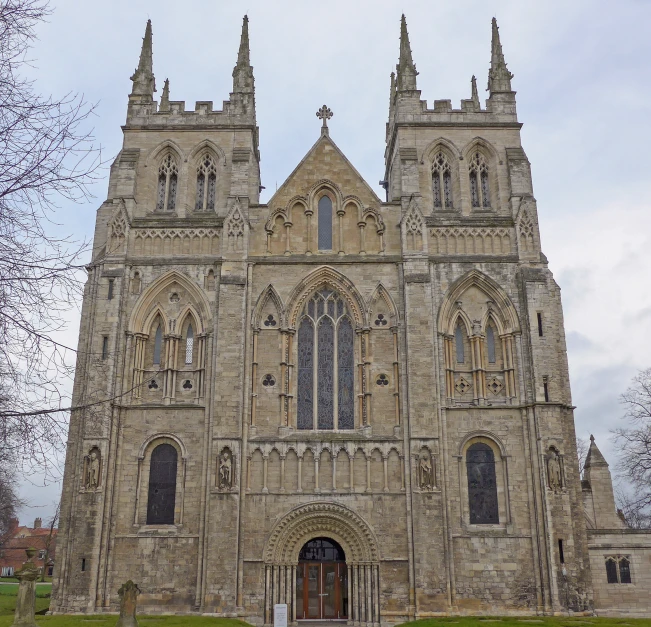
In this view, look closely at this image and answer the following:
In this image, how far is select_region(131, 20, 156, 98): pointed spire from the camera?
31.9 meters

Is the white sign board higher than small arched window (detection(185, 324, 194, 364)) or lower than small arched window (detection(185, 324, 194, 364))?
lower

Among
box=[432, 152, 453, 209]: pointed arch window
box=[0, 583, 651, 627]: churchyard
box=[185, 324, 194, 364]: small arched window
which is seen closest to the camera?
box=[0, 583, 651, 627]: churchyard

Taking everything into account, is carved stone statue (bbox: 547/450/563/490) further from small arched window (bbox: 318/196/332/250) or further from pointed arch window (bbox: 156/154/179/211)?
pointed arch window (bbox: 156/154/179/211)

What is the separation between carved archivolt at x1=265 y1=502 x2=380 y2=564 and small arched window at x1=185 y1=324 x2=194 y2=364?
24.0 ft

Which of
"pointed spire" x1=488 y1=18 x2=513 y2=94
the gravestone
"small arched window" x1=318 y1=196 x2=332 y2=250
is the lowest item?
the gravestone

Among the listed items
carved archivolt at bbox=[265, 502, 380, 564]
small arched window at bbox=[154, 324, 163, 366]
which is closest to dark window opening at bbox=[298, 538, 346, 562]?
carved archivolt at bbox=[265, 502, 380, 564]

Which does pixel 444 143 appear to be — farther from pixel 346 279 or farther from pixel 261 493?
pixel 261 493

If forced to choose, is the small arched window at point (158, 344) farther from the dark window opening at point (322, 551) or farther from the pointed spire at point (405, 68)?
the pointed spire at point (405, 68)

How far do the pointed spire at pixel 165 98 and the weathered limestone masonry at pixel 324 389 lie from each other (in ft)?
2.64

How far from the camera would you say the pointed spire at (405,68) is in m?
31.7

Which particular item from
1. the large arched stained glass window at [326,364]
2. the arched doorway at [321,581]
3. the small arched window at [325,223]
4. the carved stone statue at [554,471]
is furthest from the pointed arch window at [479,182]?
the arched doorway at [321,581]

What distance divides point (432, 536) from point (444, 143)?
16.8 metres

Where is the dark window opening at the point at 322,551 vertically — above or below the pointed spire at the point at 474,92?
below

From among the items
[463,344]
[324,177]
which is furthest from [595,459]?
[324,177]
